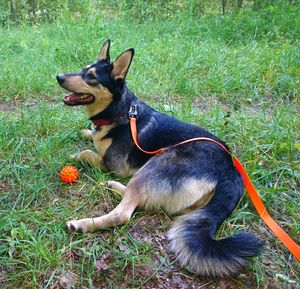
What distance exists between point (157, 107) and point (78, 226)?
6.82 feet

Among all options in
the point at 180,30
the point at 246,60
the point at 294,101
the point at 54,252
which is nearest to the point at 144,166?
the point at 54,252

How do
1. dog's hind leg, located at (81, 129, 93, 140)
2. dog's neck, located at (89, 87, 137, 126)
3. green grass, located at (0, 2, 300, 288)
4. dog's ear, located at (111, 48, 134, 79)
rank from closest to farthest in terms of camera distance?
green grass, located at (0, 2, 300, 288) < dog's ear, located at (111, 48, 134, 79) < dog's neck, located at (89, 87, 137, 126) < dog's hind leg, located at (81, 129, 93, 140)

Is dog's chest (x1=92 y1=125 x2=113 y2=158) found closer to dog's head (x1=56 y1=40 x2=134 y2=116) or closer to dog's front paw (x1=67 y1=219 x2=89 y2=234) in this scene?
dog's head (x1=56 y1=40 x2=134 y2=116)

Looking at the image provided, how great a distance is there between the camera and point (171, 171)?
257 centimetres

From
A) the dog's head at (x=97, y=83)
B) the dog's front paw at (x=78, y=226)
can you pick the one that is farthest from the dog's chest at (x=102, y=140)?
the dog's front paw at (x=78, y=226)

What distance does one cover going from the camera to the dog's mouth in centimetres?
289

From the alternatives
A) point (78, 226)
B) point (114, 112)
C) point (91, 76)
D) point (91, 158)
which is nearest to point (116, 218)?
point (78, 226)

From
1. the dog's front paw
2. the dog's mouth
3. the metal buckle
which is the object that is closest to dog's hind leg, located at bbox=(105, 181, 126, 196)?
the dog's front paw

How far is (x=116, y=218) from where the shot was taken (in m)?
2.39

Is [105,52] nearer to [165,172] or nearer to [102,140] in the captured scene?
[102,140]

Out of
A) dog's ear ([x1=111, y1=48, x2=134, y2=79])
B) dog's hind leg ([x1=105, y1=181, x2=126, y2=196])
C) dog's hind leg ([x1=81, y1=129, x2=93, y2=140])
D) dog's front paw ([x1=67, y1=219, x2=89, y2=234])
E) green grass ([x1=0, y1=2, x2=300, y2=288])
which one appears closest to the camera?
green grass ([x1=0, y1=2, x2=300, y2=288])

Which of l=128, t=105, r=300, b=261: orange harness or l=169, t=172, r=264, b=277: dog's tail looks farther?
l=128, t=105, r=300, b=261: orange harness

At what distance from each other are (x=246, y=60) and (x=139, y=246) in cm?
379

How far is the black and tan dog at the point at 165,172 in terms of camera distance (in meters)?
2.07
